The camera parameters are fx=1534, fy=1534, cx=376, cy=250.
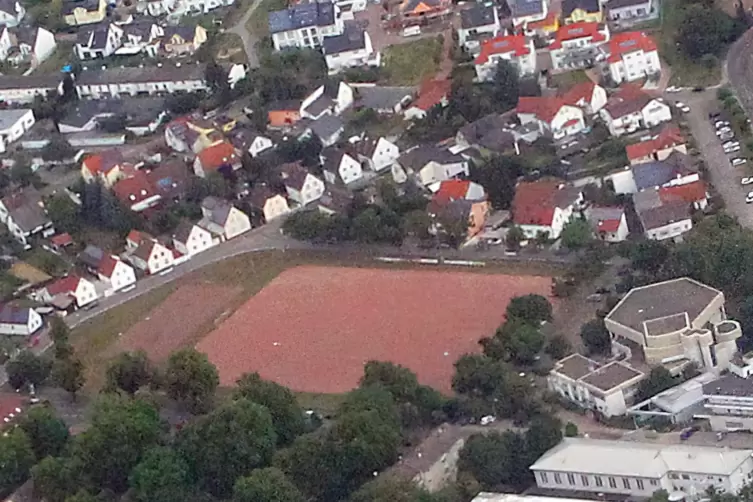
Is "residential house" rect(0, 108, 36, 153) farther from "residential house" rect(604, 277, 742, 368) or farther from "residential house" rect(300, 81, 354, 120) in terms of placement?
"residential house" rect(604, 277, 742, 368)

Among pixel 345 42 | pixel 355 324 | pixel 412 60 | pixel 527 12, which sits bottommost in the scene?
pixel 355 324

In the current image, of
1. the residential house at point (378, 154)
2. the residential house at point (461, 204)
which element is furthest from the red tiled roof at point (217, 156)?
the residential house at point (461, 204)

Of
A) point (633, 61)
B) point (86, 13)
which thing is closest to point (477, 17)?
point (633, 61)

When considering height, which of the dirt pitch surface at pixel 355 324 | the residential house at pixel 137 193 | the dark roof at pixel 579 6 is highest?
the dark roof at pixel 579 6

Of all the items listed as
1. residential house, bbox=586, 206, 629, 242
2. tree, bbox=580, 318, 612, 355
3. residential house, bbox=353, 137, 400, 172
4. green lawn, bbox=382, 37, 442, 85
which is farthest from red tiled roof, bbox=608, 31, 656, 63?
tree, bbox=580, 318, 612, 355

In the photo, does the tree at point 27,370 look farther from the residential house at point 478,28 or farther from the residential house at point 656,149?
the residential house at point 478,28

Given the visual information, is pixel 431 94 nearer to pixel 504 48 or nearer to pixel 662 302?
pixel 504 48

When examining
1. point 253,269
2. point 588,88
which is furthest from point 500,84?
point 253,269
